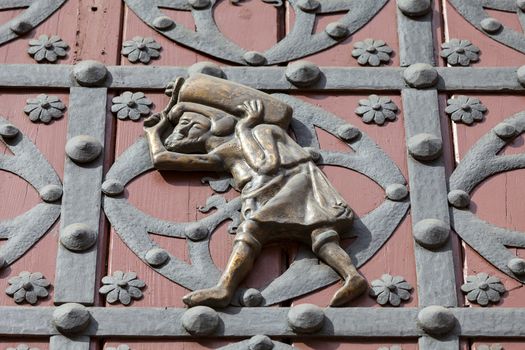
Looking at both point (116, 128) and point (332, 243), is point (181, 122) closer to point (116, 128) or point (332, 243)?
point (116, 128)

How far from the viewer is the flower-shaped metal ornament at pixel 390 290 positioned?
4.62 metres

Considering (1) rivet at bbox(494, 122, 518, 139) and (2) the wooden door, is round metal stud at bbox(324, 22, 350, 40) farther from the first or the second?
(1) rivet at bbox(494, 122, 518, 139)

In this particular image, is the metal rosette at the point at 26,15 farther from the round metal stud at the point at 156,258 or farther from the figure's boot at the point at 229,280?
the figure's boot at the point at 229,280

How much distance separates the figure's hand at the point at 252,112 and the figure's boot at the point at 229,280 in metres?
0.39

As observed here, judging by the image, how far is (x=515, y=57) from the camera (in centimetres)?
521

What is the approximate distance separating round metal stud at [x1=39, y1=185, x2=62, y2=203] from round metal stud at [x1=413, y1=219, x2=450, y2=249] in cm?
99

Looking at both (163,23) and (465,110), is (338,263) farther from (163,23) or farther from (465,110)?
(163,23)

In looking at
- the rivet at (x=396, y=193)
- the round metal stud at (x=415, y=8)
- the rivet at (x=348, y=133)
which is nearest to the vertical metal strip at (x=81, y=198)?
the rivet at (x=348, y=133)

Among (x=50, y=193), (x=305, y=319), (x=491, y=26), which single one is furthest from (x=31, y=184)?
(x=491, y=26)

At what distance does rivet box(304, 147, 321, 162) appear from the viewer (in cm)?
489

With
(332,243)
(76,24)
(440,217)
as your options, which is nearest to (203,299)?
(332,243)

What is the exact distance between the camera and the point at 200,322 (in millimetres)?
4531

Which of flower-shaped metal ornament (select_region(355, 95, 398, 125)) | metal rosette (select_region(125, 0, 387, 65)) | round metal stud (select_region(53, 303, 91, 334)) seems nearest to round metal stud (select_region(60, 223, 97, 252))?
round metal stud (select_region(53, 303, 91, 334))

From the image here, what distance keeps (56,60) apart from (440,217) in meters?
1.25
